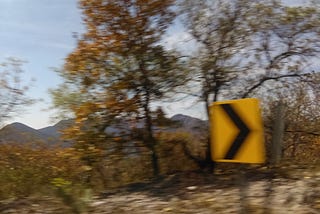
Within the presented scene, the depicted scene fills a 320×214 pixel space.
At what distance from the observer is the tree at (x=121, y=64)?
11.5 m

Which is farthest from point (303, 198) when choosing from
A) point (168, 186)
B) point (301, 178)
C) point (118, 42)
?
point (118, 42)

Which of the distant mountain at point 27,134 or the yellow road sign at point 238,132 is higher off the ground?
the distant mountain at point 27,134

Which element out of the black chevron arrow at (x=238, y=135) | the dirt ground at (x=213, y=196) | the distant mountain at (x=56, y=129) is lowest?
the dirt ground at (x=213, y=196)

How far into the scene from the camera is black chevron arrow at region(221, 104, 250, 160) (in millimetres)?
5262

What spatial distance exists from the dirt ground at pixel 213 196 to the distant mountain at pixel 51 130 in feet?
5.75

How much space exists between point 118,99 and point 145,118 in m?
0.82

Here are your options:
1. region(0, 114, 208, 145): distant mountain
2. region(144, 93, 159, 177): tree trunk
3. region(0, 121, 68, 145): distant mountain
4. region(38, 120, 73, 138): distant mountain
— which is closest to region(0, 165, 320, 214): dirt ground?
region(144, 93, 159, 177): tree trunk

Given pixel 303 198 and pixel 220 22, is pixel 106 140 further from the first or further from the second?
pixel 303 198

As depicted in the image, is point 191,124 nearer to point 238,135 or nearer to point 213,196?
point 213,196

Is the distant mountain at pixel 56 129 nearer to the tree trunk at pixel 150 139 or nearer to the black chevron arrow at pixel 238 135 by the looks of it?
the tree trunk at pixel 150 139

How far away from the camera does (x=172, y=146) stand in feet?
40.8

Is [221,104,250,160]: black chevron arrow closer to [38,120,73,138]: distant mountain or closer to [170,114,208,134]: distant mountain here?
[170,114,208,134]: distant mountain

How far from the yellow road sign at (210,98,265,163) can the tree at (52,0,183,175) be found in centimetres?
620

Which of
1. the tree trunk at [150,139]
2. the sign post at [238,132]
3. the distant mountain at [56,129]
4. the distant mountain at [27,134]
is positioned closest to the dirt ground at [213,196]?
the sign post at [238,132]
